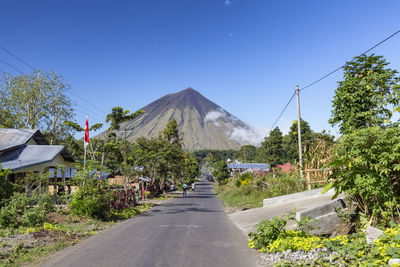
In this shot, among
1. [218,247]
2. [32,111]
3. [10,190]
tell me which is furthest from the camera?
[32,111]

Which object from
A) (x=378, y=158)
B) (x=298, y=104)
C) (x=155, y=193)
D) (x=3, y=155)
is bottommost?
(x=155, y=193)

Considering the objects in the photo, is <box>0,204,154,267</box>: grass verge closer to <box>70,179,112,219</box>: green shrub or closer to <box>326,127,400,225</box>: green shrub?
<box>70,179,112,219</box>: green shrub

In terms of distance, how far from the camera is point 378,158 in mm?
7246

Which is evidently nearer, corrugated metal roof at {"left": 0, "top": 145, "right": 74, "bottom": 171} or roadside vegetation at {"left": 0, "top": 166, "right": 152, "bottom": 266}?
roadside vegetation at {"left": 0, "top": 166, "right": 152, "bottom": 266}

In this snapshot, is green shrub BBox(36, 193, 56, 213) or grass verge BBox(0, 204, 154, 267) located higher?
green shrub BBox(36, 193, 56, 213)

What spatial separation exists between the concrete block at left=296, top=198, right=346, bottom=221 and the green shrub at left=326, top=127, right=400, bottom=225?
1.67 metres

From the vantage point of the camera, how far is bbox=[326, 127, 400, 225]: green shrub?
705 cm

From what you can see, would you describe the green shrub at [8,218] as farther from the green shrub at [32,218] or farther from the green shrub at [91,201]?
the green shrub at [91,201]

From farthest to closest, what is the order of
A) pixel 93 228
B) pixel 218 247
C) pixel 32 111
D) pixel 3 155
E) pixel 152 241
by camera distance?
1. pixel 32 111
2. pixel 3 155
3. pixel 93 228
4. pixel 152 241
5. pixel 218 247

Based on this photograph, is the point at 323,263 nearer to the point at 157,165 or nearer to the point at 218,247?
the point at 218,247

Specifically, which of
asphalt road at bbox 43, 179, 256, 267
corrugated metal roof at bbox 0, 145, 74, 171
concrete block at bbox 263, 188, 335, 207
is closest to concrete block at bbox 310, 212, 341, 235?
asphalt road at bbox 43, 179, 256, 267

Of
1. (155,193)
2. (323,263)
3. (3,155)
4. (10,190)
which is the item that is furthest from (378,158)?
(155,193)

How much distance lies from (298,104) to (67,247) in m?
14.9

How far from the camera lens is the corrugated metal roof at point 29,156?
64.6 feet
